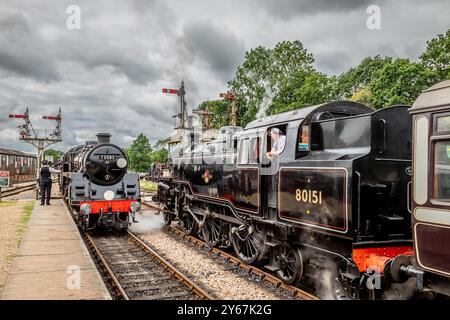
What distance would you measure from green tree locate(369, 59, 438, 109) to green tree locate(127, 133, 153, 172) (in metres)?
33.5

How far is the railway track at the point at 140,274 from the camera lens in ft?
21.1

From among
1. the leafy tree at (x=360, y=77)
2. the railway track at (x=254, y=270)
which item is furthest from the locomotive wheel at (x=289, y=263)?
the leafy tree at (x=360, y=77)

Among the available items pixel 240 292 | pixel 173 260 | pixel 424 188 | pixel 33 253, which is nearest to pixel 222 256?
pixel 173 260

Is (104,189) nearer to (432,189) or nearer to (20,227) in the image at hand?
(20,227)

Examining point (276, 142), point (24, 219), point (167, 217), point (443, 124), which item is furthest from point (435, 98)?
point (24, 219)

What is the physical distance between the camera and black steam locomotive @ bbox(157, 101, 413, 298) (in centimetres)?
515

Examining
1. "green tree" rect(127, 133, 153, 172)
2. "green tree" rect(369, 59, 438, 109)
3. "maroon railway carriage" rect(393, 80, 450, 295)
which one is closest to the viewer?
"maroon railway carriage" rect(393, 80, 450, 295)

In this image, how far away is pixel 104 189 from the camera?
39.8ft

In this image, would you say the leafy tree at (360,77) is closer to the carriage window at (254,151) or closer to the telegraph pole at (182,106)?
the telegraph pole at (182,106)

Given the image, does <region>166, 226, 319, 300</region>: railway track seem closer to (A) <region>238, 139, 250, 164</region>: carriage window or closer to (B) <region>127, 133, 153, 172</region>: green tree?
(A) <region>238, 139, 250, 164</region>: carriage window

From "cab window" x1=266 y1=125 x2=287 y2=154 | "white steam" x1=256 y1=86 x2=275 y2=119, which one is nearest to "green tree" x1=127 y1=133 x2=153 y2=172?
"white steam" x1=256 y1=86 x2=275 y2=119

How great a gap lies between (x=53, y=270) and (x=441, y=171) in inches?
259
